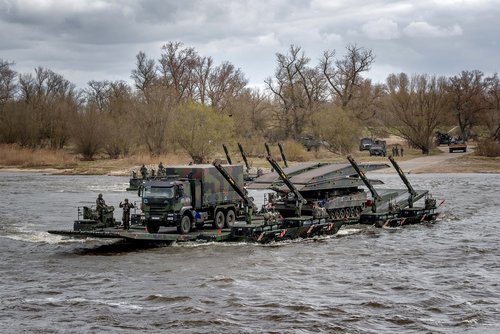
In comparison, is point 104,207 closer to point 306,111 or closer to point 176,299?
point 176,299

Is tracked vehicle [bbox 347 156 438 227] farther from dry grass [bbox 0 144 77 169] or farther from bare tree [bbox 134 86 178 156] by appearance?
dry grass [bbox 0 144 77 169]

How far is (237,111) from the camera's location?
10031cm

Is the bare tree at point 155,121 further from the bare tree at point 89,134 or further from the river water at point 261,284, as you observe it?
the river water at point 261,284

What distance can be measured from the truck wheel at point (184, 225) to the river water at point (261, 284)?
2.23 ft

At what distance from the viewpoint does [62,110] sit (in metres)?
97.4

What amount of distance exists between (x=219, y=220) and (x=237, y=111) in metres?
70.2

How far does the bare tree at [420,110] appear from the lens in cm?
9225

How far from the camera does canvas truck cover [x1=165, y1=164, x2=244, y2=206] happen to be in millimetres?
29531

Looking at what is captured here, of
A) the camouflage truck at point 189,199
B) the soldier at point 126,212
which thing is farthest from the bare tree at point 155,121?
the soldier at point 126,212

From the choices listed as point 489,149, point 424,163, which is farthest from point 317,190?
point 489,149

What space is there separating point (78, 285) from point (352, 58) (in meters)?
90.5

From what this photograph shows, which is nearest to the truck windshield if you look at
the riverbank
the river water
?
the river water

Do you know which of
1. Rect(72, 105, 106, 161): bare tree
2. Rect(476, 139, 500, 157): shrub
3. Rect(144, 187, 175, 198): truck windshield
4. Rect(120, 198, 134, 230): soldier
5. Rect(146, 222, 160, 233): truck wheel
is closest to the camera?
Rect(144, 187, 175, 198): truck windshield

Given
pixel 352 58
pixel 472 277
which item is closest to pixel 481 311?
pixel 472 277
